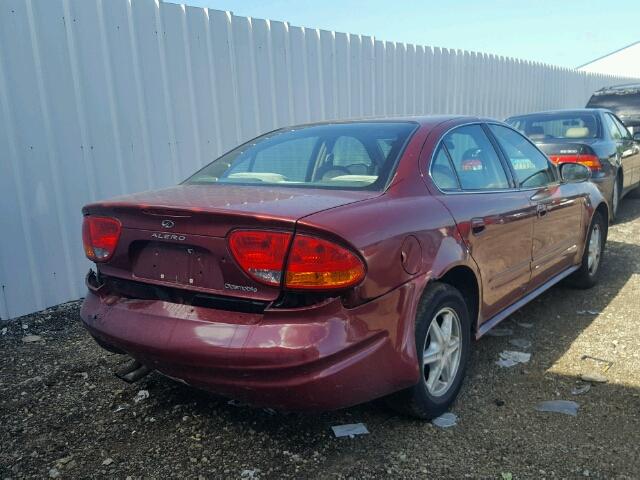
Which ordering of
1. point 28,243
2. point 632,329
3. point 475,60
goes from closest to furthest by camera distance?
point 632,329
point 28,243
point 475,60

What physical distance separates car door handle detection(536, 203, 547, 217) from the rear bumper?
1740 mm

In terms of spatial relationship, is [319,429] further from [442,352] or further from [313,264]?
[313,264]

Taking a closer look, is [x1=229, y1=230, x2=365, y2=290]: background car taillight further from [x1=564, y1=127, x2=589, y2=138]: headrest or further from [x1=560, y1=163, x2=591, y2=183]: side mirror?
[x1=564, y1=127, x2=589, y2=138]: headrest

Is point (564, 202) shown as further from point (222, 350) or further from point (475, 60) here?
point (475, 60)

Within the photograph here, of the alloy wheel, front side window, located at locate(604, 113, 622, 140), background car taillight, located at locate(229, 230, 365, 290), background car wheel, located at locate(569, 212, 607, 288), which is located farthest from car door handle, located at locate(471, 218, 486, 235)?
front side window, located at locate(604, 113, 622, 140)

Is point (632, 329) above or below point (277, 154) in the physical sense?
below

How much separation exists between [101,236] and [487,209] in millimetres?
2133

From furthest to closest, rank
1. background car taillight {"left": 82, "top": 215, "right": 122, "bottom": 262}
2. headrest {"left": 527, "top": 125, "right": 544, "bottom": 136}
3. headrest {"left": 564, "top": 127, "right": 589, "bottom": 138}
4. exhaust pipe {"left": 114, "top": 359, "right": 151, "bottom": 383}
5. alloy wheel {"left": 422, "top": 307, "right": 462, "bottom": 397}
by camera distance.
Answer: headrest {"left": 527, "top": 125, "right": 544, "bottom": 136}, headrest {"left": 564, "top": 127, "right": 589, "bottom": 138}, exhaust pipe {"left": 114, "top": 359, "right": 151, "bottom": 383}, alloy wheel {"left": 422, "top": 307, "right": 462, "bottom": 397}, background car taillight {"left": 82, "top": 215, "right": 122, "bottom": 262}

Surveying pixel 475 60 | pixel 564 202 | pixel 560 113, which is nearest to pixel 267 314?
pixel 564 202

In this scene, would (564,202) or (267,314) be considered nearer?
(267,314)

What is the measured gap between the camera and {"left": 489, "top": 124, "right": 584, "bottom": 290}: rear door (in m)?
3.79

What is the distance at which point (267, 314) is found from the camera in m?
2.18

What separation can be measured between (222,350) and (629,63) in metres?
39.8

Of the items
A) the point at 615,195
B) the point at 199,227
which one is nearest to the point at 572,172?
the point at 199,227
